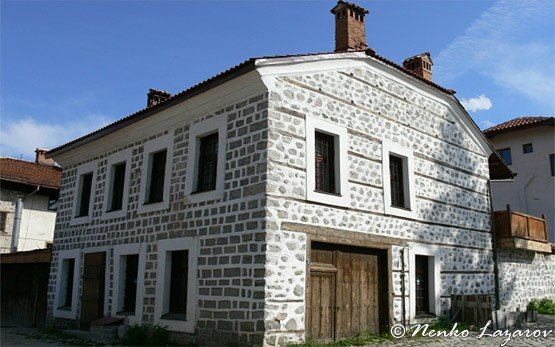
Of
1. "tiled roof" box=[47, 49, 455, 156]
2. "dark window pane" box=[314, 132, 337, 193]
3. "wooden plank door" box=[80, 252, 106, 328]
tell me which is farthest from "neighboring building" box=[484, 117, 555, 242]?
"wooden plank door" box=[80, 252, 106, 328]

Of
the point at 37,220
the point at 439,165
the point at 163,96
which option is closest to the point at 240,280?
the point at 439,165

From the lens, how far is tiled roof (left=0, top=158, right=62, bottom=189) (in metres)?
19.8

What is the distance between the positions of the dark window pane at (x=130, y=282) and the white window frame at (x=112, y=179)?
120 cm

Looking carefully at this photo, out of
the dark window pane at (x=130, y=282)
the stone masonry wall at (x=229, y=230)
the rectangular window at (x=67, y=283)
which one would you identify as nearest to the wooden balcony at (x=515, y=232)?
the stone masonry wall at (x=229, y=230)

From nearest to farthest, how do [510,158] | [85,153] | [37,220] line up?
[85,153] < [37,220] < [510,158]

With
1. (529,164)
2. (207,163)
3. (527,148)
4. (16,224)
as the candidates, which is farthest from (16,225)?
(527,148)

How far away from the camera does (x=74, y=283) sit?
13.4 meters

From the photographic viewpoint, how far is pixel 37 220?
20344 mm

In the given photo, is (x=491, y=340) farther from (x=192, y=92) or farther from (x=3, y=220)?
(x=3, y=220)

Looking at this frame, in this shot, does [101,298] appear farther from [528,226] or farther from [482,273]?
[528,226]

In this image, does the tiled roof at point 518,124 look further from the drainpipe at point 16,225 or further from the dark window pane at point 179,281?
the drainpipe at point 16,225

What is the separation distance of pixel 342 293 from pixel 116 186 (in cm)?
688

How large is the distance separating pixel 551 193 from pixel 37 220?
21.8 metres

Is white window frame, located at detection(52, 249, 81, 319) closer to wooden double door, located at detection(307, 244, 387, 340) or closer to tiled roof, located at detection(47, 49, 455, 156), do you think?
tiled roof, located at detection(47, 49, 455, 156)
